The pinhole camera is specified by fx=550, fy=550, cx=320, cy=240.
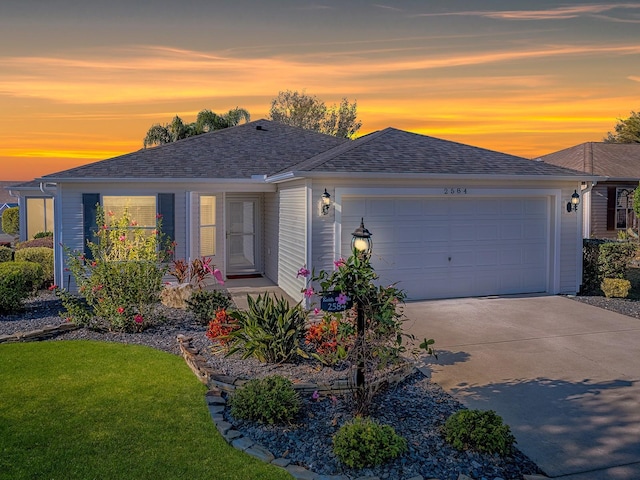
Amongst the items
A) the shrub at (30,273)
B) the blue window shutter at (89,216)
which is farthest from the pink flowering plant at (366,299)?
the blue window shutter at (89,216)

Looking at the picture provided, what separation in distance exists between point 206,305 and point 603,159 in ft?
72.4

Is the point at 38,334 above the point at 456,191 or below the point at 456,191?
below

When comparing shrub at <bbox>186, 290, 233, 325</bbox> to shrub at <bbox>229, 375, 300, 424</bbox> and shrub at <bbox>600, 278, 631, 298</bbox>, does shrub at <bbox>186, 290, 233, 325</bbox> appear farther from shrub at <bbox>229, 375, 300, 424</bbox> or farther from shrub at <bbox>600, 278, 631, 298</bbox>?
shrub at <bbox>600, 278, 631, 298</bbox>

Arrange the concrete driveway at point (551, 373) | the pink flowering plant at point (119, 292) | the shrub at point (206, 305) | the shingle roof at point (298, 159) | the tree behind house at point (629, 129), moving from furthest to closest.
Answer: the tree behind house at point (629, 129) → the shingle roof at point (298, 159) → the shrub at point (206, 305) → the pink flowering plant at point (119, 292) → the concrete driveway at point (551, 373)

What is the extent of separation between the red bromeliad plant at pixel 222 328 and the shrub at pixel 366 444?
10.5ft

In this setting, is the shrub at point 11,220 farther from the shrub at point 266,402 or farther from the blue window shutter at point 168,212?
the shrub at point 266,402

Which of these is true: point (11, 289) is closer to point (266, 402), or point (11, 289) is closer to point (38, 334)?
point (38, 334)

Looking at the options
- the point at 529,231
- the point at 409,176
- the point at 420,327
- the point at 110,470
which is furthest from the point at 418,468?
the point at 529,231

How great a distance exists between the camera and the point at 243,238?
15.7m

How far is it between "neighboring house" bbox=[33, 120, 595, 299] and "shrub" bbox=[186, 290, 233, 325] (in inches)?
79.6

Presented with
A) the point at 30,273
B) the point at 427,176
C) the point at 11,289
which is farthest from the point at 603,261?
the point at 30,273

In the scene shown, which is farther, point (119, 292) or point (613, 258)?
point (613, 258)

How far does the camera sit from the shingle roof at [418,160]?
1102 cm

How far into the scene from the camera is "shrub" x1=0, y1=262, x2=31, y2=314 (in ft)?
33.5
